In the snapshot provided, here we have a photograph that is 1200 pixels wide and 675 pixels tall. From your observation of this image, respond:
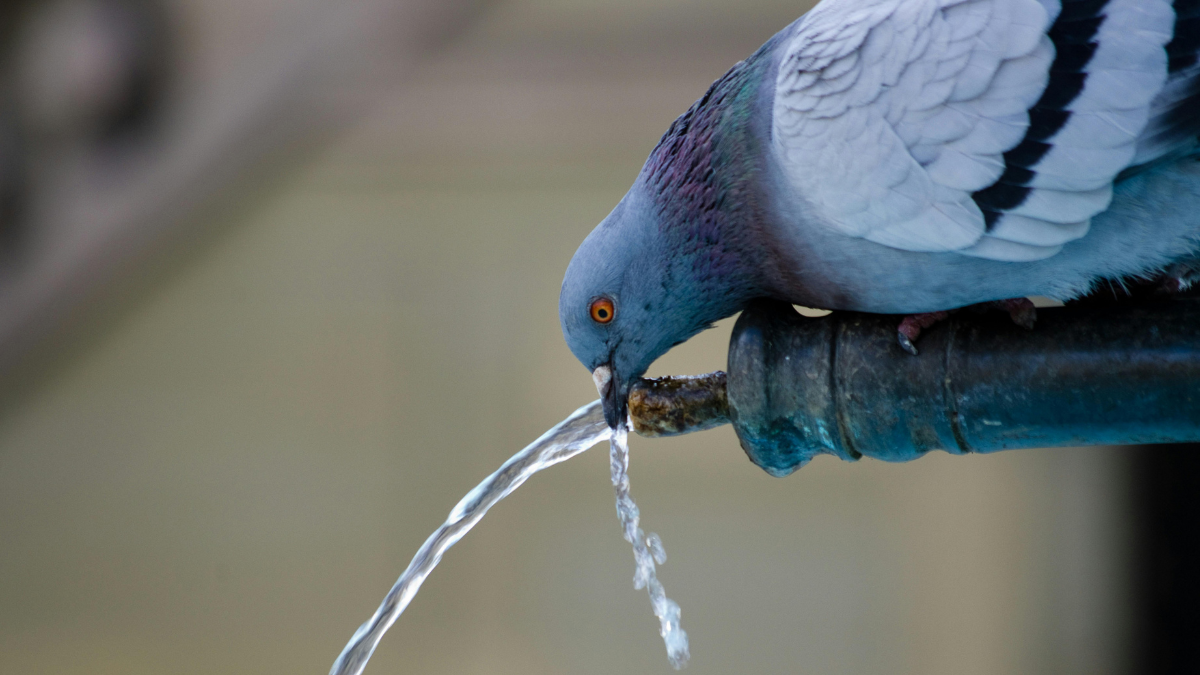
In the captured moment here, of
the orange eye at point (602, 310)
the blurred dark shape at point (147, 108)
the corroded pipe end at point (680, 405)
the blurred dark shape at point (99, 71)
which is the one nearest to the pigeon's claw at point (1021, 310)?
the corroded pipe end at point (680, 405)

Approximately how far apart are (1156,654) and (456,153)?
2412 millimetres

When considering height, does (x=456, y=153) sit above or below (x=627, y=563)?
above

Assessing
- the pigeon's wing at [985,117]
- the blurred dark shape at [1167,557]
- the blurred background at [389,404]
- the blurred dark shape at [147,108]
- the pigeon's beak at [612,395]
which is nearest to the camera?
the pigeon's wing at [985,117]

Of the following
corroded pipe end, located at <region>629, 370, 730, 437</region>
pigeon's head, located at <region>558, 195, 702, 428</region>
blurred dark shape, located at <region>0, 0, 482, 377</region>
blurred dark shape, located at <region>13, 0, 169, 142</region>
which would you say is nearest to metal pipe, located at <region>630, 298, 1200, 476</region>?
corroded pipe end, located at <region>629, 370, 730, 437</region>

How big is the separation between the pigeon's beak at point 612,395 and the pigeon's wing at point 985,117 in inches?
12.4

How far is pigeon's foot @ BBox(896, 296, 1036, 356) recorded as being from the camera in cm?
82

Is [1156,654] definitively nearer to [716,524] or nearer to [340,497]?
[716,524]

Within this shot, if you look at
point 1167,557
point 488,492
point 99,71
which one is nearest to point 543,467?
point 488,492

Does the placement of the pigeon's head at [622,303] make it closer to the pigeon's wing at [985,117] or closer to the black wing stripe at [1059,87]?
the pigeon's wing at [985,117]

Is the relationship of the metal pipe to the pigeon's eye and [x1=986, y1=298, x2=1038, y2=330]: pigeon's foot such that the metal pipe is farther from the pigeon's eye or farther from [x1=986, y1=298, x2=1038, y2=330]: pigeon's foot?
the pigeon's eye

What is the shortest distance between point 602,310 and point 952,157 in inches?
15.7

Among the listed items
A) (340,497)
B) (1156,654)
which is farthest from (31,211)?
(1156,654)

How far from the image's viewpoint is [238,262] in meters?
2.95

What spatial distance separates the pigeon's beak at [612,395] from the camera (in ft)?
3.42
